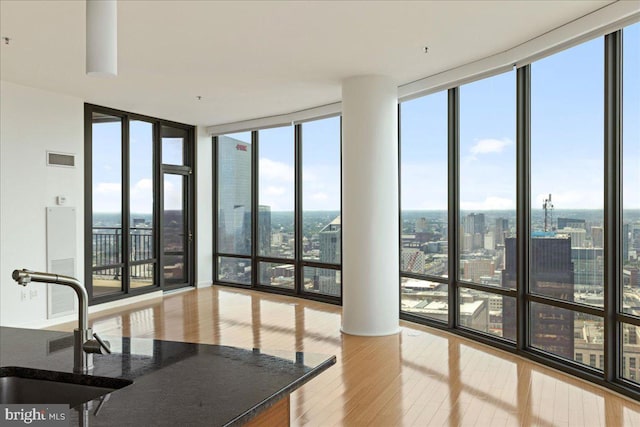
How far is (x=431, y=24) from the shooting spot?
4.17m

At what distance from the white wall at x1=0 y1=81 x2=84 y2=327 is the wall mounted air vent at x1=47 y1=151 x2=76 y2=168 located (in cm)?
5

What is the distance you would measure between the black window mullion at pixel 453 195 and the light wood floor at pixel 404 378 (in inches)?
15.6

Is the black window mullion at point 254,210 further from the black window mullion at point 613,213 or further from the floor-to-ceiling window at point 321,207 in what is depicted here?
the black window mullion at point 613,213

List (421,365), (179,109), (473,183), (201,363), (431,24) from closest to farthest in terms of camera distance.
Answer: (201,363) < (431,24) < (421,365) < (473,183) < (179,109)

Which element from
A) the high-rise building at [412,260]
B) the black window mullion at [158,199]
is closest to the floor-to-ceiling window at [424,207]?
the high-rise building at [412,260]

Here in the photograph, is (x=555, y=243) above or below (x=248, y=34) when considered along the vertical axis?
below

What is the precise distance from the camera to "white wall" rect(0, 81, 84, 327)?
593 centimetres

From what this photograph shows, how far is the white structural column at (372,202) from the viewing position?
5.71 metres

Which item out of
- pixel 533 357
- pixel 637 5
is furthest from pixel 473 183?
pixel 637 5

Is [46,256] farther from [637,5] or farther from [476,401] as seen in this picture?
[637,5]

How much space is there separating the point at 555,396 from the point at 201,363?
3.05 metres

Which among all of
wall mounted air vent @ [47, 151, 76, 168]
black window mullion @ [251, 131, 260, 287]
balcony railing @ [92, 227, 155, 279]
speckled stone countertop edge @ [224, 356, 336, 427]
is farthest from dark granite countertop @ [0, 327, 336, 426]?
black window mullion @ [251, 131, 260, 287]

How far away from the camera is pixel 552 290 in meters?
4.60

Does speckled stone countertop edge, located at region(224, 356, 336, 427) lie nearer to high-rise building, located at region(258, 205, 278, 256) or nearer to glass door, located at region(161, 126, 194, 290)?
high-rise building, located at region(258, 205, 278, 256)
